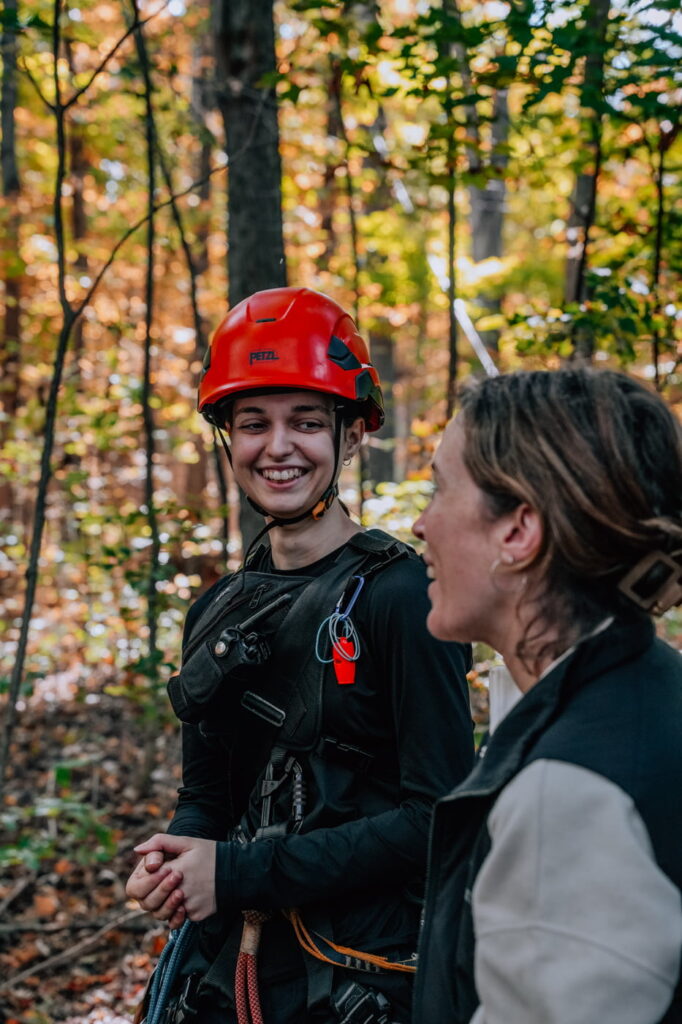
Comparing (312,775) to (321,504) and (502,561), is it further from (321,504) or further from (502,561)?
(502,561)

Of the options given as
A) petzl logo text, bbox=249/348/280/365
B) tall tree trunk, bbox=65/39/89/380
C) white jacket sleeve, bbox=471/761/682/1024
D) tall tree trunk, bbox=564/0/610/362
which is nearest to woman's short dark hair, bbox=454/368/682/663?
tall tree trunk, bbox=564/0/610/362

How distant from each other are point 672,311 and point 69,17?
6.93 metres

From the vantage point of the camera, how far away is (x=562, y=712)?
136cm

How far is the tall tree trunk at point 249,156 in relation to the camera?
4.64 metres

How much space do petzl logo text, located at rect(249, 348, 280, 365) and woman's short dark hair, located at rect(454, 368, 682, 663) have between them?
42.4 inches

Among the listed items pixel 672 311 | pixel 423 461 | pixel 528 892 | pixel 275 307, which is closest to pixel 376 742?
pixel 528 892

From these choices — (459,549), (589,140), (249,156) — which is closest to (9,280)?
(249,156)

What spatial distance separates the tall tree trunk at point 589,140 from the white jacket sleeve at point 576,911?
2.76ft

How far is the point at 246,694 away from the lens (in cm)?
222

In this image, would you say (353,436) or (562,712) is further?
(353,436)

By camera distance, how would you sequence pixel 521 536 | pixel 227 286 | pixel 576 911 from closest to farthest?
1. pixel 576 911
2. pixel 521 536
3. pixel 227 286

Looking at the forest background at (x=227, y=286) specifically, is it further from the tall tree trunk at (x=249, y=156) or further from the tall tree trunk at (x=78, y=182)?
the tall tree trunk at (x=78, y=182)

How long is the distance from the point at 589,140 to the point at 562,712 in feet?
15.7

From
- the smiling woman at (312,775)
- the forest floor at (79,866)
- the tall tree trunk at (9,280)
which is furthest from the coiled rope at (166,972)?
the tall tree trunk at (9,280)
